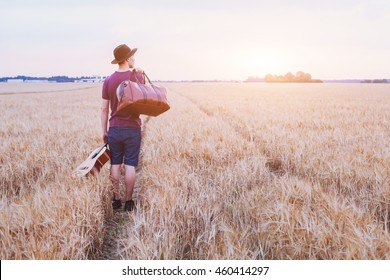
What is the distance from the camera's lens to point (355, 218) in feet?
7.70

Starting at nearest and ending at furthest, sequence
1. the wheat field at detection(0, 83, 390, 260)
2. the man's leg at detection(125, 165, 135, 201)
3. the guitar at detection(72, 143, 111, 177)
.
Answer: the wheat field at detection(0, 83, 390, 260)
the man's leg at detection(125, 165, 135, 201)
the guitar at detection(72, 143, 111, 177)

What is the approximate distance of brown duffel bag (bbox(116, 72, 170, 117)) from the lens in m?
2.61

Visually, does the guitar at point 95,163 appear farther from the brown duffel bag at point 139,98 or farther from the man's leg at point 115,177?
the brown duffel bag at point 139,98

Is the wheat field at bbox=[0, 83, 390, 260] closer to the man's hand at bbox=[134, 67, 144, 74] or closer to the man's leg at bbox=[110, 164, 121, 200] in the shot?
the man's leg at bbox=[110, 164, 121, 200]

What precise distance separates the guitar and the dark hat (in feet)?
3.09

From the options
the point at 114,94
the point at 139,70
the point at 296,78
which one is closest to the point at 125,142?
the point at 114,94

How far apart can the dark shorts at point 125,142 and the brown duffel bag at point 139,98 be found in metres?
0.20

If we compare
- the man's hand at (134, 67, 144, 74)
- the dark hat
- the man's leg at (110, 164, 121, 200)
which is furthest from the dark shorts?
Answer: the dark hat

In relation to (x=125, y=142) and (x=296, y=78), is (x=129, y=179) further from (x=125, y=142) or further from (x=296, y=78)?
(x=296, y=78)

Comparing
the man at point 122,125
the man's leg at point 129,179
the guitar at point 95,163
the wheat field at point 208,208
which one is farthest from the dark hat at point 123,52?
the wheat field at point 208,208
